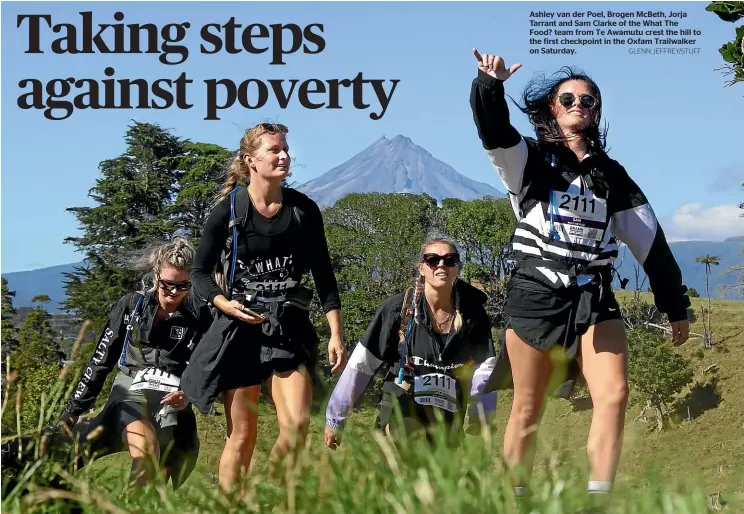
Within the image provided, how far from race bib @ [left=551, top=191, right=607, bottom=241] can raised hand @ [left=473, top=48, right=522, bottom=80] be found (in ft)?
2.04

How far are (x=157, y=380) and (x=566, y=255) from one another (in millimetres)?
2902

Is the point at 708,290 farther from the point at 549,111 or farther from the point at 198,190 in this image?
the point at 549,111

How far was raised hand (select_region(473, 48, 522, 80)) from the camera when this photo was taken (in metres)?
5.12

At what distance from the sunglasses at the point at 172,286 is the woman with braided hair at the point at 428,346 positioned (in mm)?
1229

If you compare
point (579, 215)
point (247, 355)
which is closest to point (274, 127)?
point (247, 355)

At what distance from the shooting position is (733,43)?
46.2 ft

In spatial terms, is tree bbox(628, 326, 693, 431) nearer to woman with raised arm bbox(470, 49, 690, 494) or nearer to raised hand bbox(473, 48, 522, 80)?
woman with raised arm bbox(470, 49, 690, 494)

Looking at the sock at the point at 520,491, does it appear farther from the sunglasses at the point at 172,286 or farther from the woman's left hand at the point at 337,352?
the sunglasses at the point at 172,286

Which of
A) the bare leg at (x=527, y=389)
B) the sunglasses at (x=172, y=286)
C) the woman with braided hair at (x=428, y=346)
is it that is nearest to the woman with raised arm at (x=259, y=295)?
the woman with braided hair at (x=428, y=346)

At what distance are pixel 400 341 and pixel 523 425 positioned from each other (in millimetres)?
1411

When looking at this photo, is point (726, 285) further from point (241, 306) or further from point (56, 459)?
point (56, 459)

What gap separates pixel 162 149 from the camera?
4691cm

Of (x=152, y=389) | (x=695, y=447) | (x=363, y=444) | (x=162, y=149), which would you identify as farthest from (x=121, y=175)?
(x=363, y=444)

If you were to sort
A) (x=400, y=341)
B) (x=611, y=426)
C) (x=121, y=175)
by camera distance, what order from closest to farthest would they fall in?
1. (x=611, y=426)
2. (x=400, y=341)
3. (x=121, y=175)
